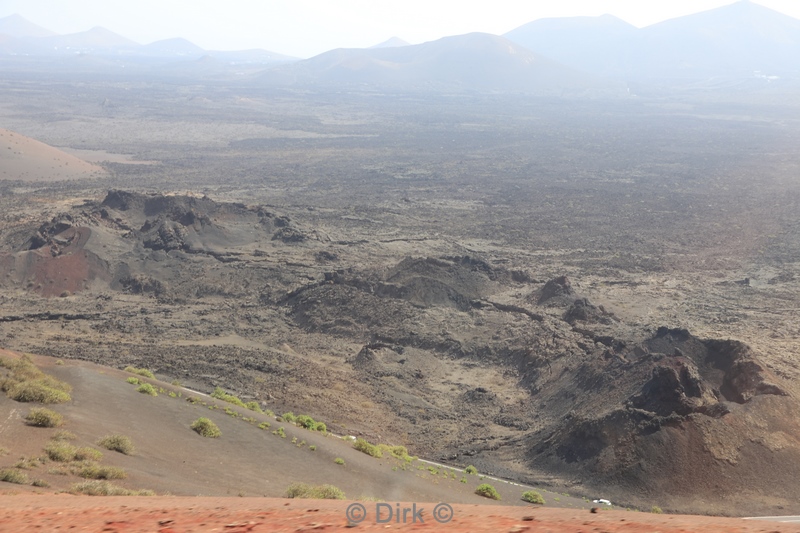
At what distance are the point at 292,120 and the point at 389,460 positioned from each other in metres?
149

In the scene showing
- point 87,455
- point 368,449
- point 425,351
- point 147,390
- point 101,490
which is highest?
point 101,490

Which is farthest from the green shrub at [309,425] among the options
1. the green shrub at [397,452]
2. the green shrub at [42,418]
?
the green shrub at [42,418]

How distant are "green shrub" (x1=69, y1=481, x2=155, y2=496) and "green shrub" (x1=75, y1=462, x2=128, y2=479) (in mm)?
605

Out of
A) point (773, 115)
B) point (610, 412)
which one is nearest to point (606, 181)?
point (610, 412)

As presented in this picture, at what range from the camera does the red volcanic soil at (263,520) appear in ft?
34.5

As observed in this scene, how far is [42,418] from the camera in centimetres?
1600

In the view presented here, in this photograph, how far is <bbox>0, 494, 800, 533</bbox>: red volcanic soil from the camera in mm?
10516

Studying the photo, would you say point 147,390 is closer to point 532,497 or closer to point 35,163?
point 532,497

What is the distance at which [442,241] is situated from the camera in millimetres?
58562

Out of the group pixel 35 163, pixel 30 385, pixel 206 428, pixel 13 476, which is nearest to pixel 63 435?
pixel 30 385

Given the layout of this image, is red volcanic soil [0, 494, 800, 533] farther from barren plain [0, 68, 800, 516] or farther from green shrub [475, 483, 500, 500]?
barren plain [0, 68, 800, 516]

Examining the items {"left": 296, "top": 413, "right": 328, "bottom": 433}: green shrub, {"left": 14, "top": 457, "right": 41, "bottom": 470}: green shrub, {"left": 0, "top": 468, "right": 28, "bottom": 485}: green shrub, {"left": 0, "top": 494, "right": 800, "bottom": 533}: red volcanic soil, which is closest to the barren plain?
{"left": 296, "top": 413, "right": 328, "bottom": 433}: green shrub

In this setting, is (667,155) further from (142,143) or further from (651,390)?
(651,390)

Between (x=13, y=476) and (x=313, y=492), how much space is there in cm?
560
